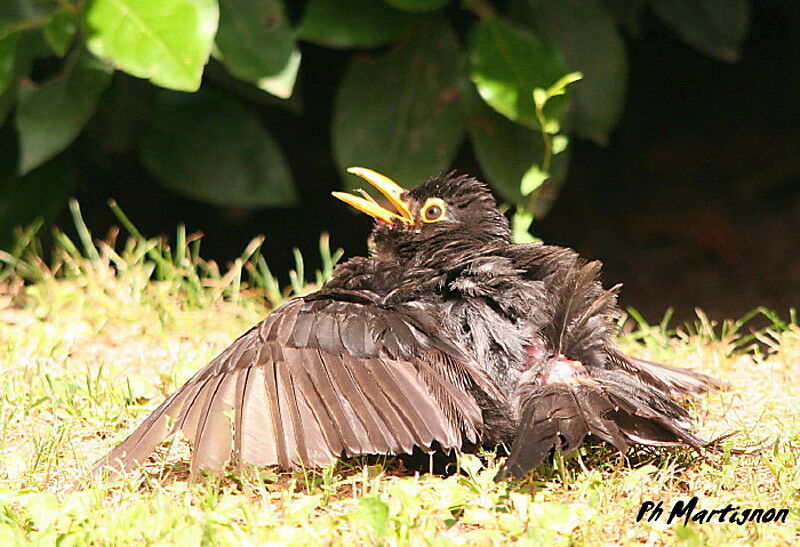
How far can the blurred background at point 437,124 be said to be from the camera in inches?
183

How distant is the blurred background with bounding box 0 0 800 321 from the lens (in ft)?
15.2

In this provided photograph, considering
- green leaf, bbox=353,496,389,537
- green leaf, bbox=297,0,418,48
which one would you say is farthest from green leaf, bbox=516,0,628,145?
green leaf, bbox=353,496,389,537

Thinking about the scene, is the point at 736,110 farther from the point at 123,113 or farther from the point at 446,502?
the point at 446,502

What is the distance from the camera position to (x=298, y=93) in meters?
5.59

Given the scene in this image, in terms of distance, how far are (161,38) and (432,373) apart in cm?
187

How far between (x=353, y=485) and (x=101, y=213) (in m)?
4.15

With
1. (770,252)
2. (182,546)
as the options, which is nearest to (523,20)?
(770,252)

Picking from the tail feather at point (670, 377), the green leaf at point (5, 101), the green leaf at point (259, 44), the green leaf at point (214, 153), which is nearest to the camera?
the tail feather at point (670, 377)

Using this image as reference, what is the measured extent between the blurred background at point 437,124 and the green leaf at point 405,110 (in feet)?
0.03

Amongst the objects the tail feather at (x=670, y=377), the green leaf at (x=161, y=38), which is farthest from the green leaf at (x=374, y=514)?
the green leaf at (x=161, y=38)

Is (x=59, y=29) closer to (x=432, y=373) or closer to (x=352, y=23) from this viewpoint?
(x=352, y=23)

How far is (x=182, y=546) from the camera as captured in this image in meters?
2.36

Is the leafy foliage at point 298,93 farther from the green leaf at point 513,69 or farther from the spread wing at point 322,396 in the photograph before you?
the spread wing at point 322,396

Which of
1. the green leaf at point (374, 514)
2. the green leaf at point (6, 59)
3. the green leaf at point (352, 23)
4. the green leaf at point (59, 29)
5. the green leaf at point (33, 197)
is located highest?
the green leaf at point (352, 23)
